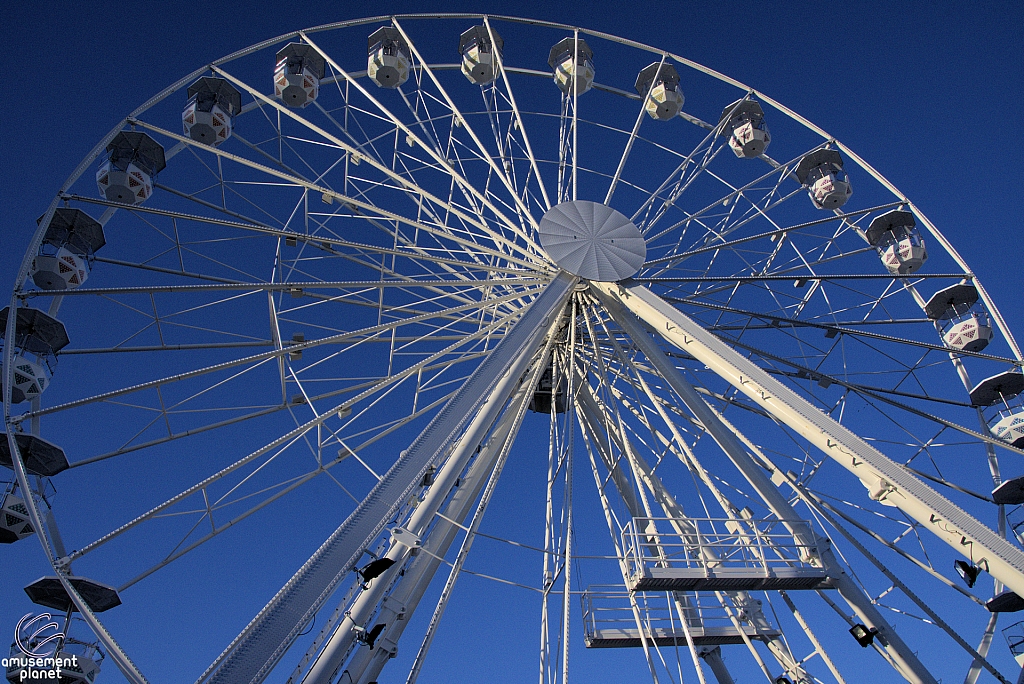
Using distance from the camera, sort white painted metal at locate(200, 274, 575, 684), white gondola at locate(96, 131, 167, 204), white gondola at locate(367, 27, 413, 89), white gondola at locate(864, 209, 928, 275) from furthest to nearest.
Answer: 1. white gondola at locate(367, 27, 413, 89)
2. white gondola at locate(864, 209, 928, 275)
3. white gondola at locate(96, 131, 167, 204)
4. white painted metal at locate(200, 274, 575, 684)

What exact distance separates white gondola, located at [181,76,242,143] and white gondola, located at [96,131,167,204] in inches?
35.1

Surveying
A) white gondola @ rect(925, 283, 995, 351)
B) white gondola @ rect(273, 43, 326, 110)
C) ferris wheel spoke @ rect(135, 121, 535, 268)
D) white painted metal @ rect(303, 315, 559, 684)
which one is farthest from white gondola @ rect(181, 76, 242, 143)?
white gondola @ rect(925, 283, 995, 351)

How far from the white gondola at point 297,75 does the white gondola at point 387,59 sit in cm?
107

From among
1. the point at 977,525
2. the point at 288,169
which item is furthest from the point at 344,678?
the point at 288,169

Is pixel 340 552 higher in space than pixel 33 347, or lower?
lower

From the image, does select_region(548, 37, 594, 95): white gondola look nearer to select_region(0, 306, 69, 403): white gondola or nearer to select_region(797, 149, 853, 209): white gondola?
select_region(797, 149, 853, 209): white gondola

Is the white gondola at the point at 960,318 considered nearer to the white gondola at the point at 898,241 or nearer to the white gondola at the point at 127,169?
the white gondola at the point at 898,241

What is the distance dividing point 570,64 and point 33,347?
11752mm

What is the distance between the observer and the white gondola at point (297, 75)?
1480 centimetres

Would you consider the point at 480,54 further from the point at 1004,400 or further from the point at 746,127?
the point at 1004,400

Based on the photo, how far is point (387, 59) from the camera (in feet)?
51.7

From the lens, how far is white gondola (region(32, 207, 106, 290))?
11.8 m

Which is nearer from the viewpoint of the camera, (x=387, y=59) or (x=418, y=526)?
(x=418, y=526)

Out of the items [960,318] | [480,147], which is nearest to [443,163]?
[480,147]
